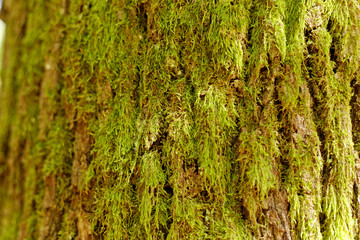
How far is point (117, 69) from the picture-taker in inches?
45.4

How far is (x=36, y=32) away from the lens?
3.64 ft

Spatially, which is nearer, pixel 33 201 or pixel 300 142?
pixel 33 201

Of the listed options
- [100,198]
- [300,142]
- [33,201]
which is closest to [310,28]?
[300,142]

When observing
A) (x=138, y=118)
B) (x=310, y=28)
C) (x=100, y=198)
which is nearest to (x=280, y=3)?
(x=310, y=28)

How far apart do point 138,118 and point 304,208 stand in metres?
0.86

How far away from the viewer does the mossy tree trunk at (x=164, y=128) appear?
1.10m

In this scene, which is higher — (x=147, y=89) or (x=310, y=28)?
(x=310, y=28)

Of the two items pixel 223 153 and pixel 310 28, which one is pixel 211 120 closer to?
pixel 223 153

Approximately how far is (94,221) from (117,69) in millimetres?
676

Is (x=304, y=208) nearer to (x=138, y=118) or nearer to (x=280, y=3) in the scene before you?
(x=138, y=118)

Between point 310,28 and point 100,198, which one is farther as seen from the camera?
point 310,28

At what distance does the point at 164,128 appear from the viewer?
1150 mm

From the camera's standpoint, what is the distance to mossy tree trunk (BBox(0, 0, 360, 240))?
3.61 feet

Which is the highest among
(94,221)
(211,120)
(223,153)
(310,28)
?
(310,28)
